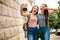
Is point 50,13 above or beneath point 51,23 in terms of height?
above

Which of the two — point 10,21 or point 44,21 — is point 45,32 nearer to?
point 44,21

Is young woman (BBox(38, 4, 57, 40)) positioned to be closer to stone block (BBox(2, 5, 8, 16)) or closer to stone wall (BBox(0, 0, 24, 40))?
stone wall (BBox(0, 0, 24, 40))

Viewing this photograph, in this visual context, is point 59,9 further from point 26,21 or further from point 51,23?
point 26,21

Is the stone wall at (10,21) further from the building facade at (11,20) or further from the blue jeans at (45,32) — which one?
the blue jeans at (45,32)

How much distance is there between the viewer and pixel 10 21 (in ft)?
4.56

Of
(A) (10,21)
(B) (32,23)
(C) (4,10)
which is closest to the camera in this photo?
(C) (4,10)

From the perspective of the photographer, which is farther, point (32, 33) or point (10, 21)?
point (32, 33)

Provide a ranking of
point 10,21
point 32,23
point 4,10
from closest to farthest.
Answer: point 4,10 → point 10,21 → point 32,23

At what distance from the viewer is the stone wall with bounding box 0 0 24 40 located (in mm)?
1210

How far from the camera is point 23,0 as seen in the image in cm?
169

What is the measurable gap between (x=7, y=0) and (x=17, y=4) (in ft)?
1.03

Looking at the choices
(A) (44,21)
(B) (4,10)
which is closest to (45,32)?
(A) (44,21)

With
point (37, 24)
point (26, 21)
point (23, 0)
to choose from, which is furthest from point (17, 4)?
point (37, 24)

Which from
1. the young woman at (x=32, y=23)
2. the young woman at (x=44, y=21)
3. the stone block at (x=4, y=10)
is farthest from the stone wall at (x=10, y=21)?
the young woman at (x=44, y=21)
